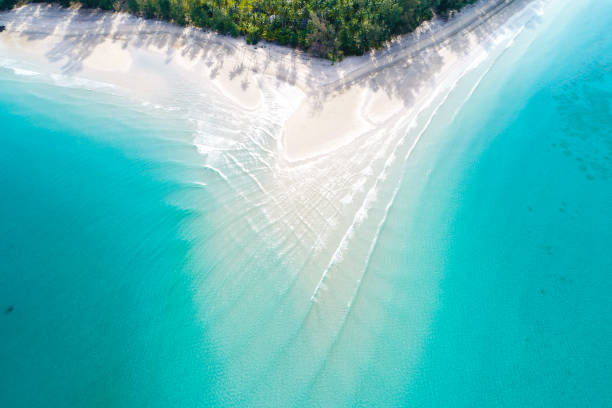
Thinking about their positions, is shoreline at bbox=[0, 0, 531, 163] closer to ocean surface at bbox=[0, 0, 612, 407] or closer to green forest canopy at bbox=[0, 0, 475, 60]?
green forest canopy at bbox=[0, 0, 475, 60]

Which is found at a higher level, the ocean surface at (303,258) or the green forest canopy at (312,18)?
the green forest canopy at (312,18)

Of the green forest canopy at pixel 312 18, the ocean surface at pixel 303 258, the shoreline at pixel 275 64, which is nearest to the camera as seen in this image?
the ocean surface at pixel 303 258

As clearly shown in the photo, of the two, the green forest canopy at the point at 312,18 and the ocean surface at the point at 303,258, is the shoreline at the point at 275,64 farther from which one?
the ocean surface at the point at 303,258

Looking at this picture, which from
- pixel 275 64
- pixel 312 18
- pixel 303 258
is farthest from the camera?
pixel 275 64

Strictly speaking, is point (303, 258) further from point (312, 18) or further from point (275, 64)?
point (312, 18)

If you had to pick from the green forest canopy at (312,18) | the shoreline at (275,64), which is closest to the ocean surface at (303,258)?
the shoreline at (275,64)

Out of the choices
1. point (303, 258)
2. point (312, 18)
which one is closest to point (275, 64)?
point (312, 18)

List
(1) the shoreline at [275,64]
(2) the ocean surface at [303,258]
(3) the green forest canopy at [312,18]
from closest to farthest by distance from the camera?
1. (2) the ocean surface at [303,258]
2. (1) the shoreline at [275,64]
3. (3) the green forest canopy at [312,18]

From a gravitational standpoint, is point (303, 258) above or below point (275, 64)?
below
